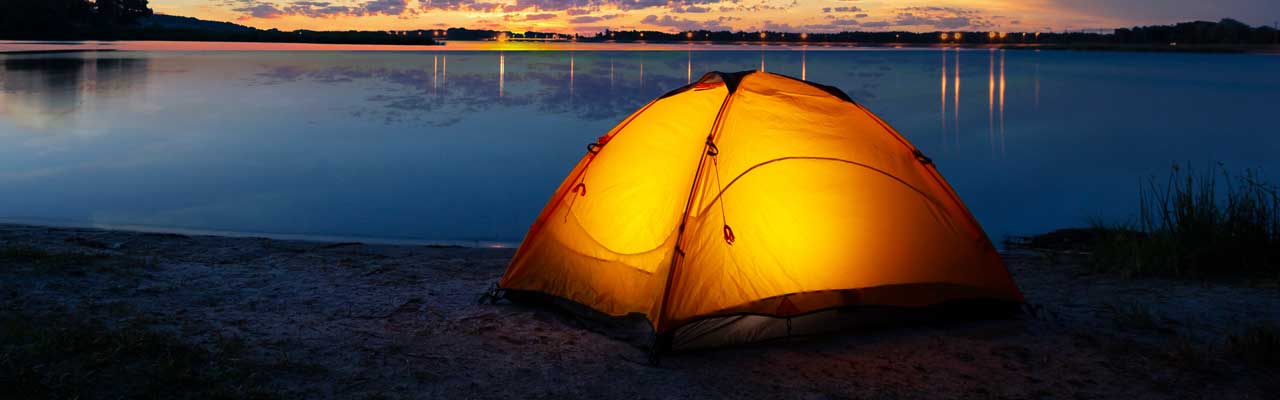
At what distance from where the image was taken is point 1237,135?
22047mm

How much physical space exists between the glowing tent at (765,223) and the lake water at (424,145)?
13.5 feet

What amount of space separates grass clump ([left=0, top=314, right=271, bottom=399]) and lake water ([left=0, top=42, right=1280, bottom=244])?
4966 mm

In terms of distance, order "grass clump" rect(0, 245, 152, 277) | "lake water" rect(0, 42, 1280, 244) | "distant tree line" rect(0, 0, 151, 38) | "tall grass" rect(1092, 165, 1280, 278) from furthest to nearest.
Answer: "distant tree line" rect(0, 0, 151, 38), "lake water" rect(0, 42, 1280, 244), "tall grass" rect(1092, 165, 1280, 278), "grass clump" rect(0, 245, 152, 277)

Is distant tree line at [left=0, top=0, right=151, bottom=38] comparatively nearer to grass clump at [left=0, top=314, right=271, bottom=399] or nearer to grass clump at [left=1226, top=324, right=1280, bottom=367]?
grass clump at [left=0, top=314, right=271, bottom=399]

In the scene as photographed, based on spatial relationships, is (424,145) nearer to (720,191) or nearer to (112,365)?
(720,191)

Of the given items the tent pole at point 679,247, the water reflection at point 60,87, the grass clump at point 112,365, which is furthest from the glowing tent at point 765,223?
the water reflection at point 60,87

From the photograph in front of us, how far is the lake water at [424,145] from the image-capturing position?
37.0 ft

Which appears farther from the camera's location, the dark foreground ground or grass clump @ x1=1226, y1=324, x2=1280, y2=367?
grass clump @ x1=1226, y1=324, x2=1280, y2=367

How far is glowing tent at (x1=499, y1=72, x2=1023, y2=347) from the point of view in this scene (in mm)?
5418

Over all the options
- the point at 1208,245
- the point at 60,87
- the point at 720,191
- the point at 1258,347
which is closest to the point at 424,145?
the point at 720,191

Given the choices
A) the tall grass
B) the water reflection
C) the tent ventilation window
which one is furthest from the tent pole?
the water reflection

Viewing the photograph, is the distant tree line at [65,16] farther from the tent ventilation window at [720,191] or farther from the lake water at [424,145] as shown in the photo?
the tent ventilation window at [720,191]

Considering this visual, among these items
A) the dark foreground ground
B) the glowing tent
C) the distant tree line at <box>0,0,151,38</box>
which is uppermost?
the distant tree line at <box>0,0,151,38</box>

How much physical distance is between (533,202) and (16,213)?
5946mm
